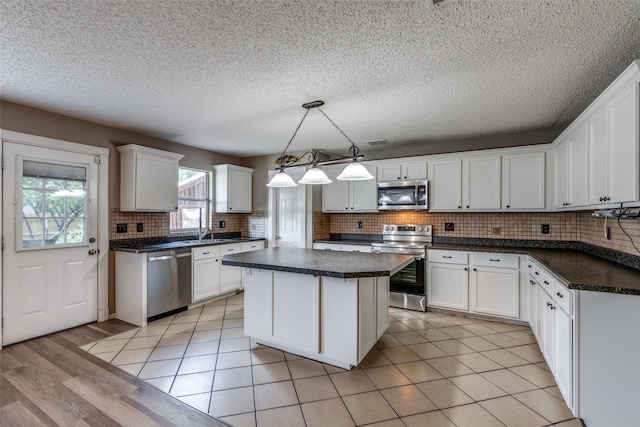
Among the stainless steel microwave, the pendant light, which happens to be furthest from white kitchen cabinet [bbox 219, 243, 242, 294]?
the stainless steel microwave

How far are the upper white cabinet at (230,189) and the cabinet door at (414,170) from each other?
2.78 m

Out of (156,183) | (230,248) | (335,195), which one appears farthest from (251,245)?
(156,183)

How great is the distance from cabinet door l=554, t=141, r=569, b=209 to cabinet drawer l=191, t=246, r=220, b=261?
427 cm

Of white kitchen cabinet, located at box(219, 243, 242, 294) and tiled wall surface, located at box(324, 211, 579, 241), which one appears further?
white kitchen cabinet, located at box(219, 243, 242, 294)

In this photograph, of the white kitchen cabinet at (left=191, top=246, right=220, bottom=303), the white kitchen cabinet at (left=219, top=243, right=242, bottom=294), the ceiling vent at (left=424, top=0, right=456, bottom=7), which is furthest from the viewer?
the white kitchen cabinet at (left=219, top=243, right=242, bottom=294)

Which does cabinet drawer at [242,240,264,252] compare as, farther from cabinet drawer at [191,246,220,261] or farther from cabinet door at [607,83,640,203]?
cabinet door at [607,83,640,203]

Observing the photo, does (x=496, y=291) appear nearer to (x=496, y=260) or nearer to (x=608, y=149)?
(x=496, y=260)

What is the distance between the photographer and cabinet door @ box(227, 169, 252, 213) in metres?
5.13

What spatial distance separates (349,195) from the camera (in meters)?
4.80

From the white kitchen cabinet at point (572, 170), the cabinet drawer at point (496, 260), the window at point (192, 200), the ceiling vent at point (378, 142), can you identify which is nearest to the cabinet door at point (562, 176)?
the white kitchen cabinet at point (572, 170)

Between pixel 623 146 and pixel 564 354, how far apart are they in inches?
54.9

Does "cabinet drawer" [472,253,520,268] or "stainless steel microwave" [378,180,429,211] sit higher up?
"stainless steel microwave" [378,180,429,211]

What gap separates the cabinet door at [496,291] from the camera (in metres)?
3.45

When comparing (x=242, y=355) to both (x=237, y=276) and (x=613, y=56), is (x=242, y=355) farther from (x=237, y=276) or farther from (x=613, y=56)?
(x=613, y=56)
